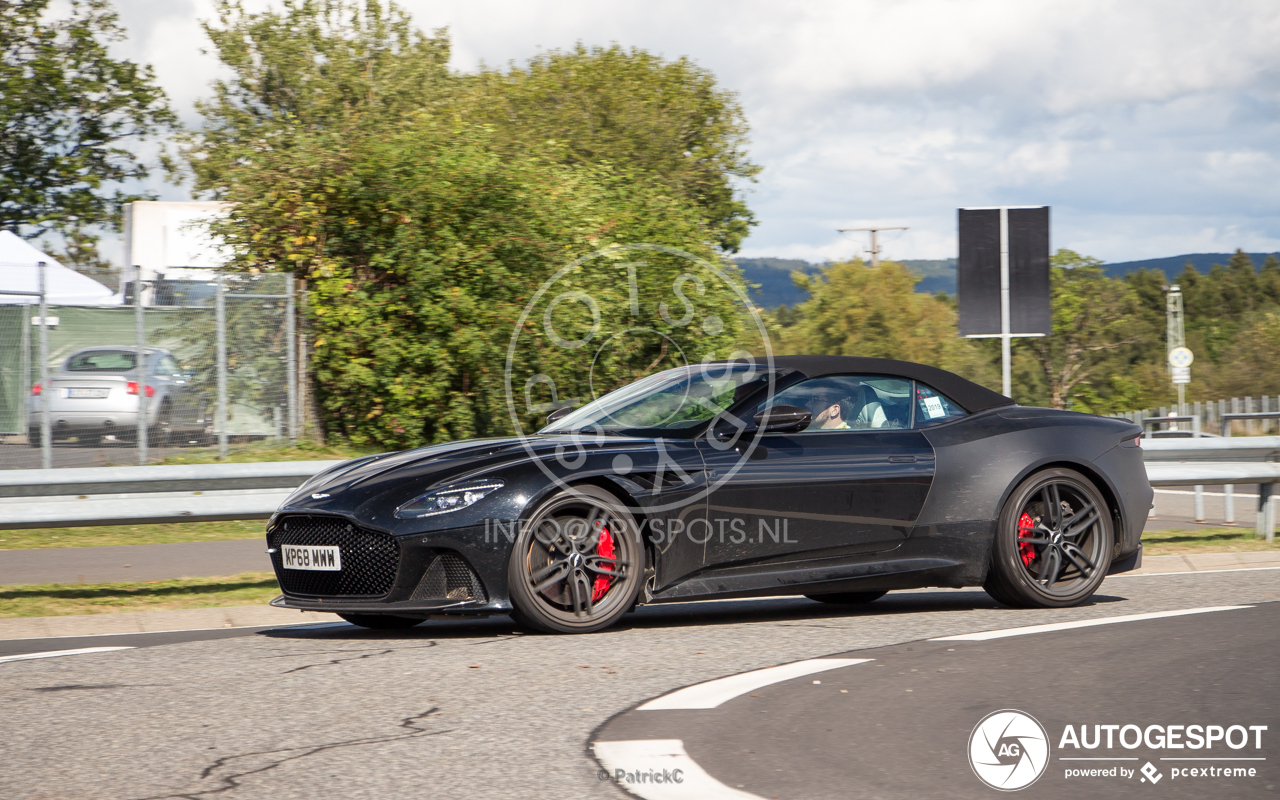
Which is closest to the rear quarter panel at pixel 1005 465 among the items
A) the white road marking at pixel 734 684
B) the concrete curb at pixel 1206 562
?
the white road marking at pixel 734 684

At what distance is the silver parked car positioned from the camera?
14.6m

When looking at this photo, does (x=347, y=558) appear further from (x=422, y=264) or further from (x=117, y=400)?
(x=422, y=264)

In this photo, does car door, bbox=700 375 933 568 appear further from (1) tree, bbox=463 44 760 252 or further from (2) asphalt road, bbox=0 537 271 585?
(1) tree, bbox=463 44 760 252

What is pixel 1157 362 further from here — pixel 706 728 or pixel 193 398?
pixel 706 728

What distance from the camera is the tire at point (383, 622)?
272 inches

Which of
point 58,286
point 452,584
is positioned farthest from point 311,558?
point 58,286

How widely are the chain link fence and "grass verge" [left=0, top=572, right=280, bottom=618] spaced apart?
612 centimetres

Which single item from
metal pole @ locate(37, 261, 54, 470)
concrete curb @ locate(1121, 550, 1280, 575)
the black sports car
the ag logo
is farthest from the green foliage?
the ag logo

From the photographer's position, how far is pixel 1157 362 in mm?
107562

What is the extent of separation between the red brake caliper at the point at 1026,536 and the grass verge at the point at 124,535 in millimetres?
6977

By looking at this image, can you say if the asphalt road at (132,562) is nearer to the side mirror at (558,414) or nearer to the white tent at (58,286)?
the side mirror at (558,414)

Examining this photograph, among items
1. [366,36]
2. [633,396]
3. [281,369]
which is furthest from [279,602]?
[366,36]

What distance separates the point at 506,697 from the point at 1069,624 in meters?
3.15

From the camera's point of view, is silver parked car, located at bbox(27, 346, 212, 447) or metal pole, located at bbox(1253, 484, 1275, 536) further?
silver parked car, located at bbox(27, 346, 212, 447)
